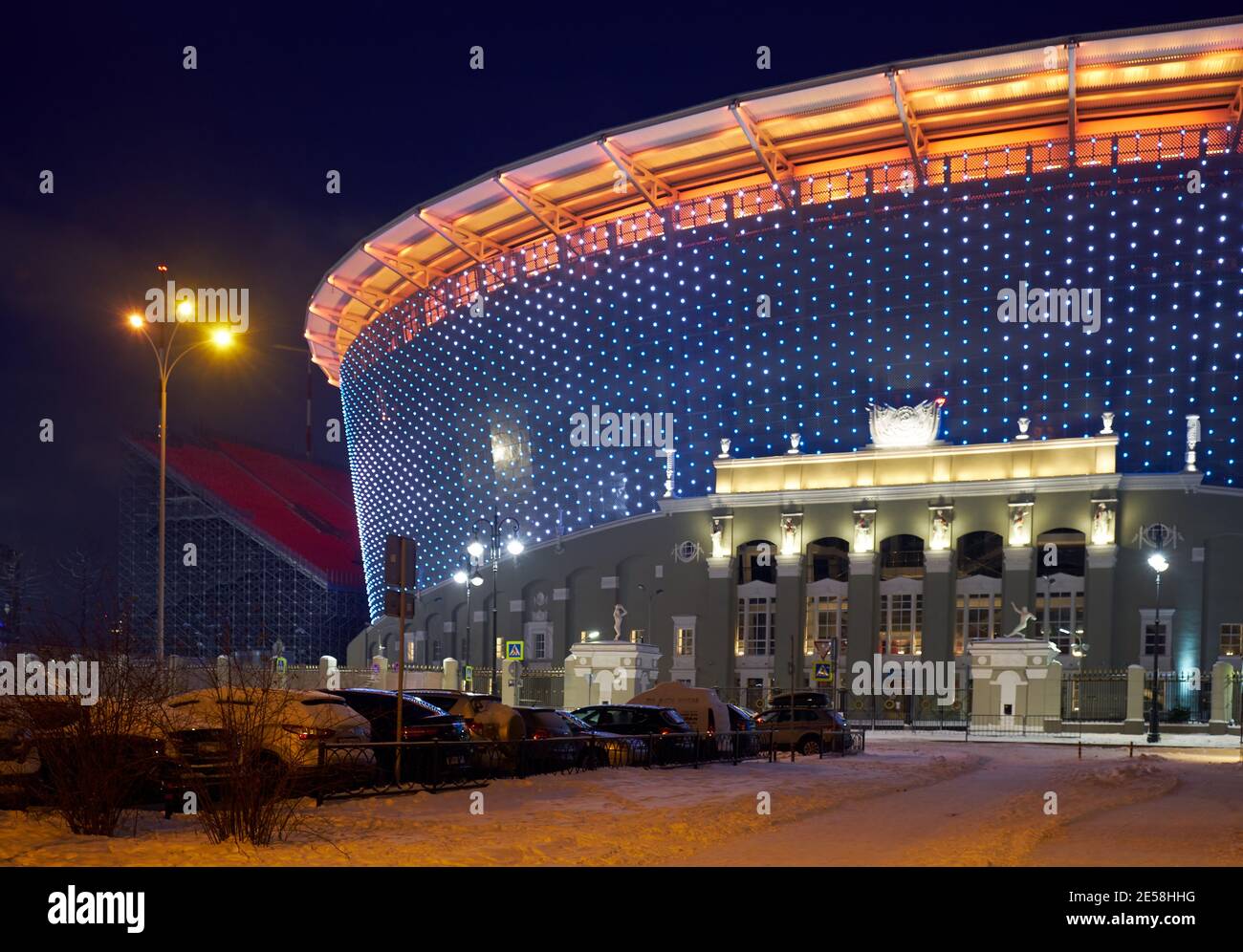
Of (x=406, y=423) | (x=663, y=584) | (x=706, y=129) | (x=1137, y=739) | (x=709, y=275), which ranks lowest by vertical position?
(x=1137, y=739)

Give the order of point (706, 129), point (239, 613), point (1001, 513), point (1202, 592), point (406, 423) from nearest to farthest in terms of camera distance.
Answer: point (1202, 592)
point (1001, 513)
point (706, 129)
point (406, 423)
point (239, 613)

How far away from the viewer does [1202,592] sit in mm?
50594

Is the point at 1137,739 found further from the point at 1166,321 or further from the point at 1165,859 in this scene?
the point at 1165,859

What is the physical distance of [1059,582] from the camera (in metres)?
53.3

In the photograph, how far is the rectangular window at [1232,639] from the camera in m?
49.8

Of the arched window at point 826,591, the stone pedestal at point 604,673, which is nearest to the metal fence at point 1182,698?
the arched window at point 826,591

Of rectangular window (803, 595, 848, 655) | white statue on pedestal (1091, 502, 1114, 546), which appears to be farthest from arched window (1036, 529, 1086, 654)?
rectangular window (803, 595, 848, 655)

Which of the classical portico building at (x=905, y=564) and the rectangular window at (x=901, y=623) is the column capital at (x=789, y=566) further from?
the rectangular window at (x=901, y=623)

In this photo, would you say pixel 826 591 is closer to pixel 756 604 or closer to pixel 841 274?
pixel 756 604

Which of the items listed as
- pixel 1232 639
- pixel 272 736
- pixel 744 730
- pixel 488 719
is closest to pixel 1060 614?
pixel 1232 639

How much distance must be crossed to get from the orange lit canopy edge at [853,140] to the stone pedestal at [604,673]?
22955mm

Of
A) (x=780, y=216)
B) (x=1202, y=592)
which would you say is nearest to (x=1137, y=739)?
(x=1202, y=592)

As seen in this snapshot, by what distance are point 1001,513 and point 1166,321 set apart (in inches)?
405
